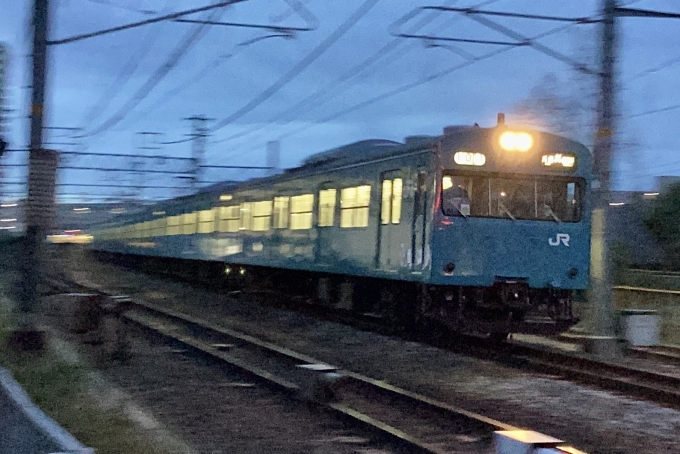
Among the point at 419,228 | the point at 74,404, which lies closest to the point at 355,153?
the point at 419,228

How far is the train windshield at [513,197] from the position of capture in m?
13.1

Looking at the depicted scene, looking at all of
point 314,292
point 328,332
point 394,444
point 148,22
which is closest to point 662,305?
point 314,292

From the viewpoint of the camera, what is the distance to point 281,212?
20.1 m

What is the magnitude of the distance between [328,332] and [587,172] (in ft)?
16.3

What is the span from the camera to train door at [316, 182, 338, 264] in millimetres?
16938

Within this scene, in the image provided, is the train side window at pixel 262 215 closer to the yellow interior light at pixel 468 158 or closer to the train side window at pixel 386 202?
the train side window at pixel 386 202

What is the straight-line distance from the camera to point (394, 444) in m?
7.55

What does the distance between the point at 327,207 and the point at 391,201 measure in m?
3.04

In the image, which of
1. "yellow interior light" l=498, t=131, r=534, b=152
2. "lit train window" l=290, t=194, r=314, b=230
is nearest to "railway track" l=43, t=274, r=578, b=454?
"yellow interior light" l=498, t=131, r=534, b=152

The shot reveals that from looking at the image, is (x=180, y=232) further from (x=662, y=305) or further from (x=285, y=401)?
(x=285, y=401)

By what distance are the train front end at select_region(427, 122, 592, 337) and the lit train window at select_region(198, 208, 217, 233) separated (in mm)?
13979

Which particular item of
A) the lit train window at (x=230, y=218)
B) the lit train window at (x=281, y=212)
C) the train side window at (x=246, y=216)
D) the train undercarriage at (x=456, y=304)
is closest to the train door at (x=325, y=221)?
the train undercarriage at (x=456, y=304)

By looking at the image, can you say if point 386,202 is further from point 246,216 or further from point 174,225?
point 174,225

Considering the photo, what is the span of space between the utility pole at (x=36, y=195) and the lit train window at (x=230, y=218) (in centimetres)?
1217
